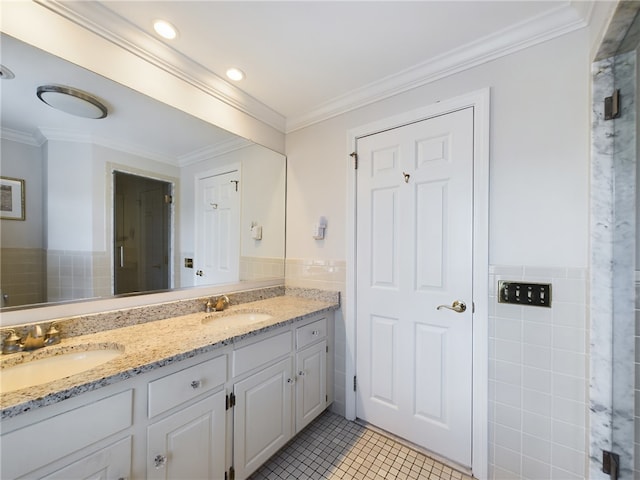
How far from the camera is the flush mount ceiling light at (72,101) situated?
4.00 ft

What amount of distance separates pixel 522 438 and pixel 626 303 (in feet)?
2.75

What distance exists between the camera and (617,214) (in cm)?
116

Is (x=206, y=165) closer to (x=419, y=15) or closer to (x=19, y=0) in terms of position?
(x=19, y=0)

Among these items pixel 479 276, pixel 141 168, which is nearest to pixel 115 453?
pixel 141 168

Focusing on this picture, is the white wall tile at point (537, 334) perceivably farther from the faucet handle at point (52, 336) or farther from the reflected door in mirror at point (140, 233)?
the faucet handle at point (52, 336)

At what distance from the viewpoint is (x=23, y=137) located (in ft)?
3.83

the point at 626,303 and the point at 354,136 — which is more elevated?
the point at 354,136

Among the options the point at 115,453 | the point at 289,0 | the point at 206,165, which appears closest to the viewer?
the point at 115,453

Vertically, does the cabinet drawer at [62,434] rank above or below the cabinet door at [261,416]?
above

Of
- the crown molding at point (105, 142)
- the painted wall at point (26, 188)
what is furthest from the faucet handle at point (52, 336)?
the crown molding at point (105, 142)

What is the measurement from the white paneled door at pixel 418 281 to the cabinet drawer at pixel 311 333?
0.92 feet

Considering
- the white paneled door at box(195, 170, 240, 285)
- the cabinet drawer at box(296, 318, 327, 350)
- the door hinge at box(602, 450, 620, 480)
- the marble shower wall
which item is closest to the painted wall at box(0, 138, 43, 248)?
the white paneled door at box(195, 170, 240, 285)

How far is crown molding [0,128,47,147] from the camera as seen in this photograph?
112 cm

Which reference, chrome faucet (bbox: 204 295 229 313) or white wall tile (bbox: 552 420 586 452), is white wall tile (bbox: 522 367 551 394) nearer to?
white wall tile (bbox: 552 420 586 452)
